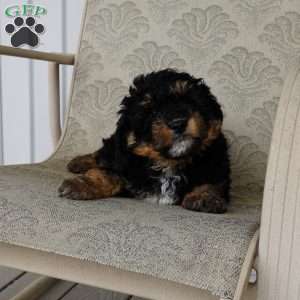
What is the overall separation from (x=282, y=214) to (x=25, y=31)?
224 centimetres

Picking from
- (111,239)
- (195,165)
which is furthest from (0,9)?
(111,239)

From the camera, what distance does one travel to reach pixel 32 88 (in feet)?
9.37

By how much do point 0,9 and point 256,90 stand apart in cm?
174

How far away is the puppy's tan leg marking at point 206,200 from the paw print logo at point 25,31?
181 centimetres

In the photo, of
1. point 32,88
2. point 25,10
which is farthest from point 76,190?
point 25,10

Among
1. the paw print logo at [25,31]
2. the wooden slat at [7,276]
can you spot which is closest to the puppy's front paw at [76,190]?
the wooden slat at [7,276]

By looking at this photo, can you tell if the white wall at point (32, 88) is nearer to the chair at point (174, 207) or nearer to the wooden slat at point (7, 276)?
the chair at point (174, 207)

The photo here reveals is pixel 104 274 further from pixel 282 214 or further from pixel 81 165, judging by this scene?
pixel 81 165

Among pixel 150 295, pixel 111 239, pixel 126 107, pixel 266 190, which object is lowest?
pixel 150 295

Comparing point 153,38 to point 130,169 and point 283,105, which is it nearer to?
point 130,169

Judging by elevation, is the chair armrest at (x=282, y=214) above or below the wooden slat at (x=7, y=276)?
above

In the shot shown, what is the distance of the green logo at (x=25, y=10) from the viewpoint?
2763 mm

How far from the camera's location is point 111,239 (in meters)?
1.00

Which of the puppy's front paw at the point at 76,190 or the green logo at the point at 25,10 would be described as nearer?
the puppy's front paw at the point at 76,190
